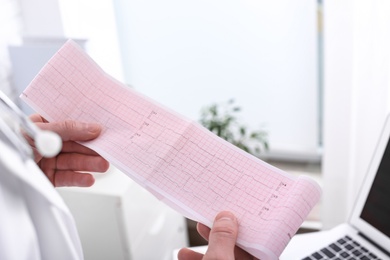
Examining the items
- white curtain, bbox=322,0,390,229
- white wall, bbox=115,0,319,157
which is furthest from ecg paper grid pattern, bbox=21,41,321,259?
white wall, bbox=115,0,319,157

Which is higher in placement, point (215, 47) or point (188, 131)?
point (188, 131)

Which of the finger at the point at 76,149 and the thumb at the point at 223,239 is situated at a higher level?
the finger at the point at 76,149

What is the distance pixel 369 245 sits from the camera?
1.17m

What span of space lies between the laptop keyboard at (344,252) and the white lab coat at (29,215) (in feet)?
2.09

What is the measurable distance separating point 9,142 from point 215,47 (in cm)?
161

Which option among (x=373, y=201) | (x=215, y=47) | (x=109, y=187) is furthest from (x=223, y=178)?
(x=215, y=47)

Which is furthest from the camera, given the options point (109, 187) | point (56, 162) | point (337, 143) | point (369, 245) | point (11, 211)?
point (337, 143)

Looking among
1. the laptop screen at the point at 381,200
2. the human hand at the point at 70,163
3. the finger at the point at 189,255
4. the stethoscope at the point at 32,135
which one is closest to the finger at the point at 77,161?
the human hand at the point at 70,163

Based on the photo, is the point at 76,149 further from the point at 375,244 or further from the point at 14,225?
the point at 375,244

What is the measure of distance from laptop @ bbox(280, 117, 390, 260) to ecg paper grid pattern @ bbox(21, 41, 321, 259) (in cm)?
37

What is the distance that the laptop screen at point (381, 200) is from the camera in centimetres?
115

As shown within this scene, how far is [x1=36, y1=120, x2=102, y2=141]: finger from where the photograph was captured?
91 cm

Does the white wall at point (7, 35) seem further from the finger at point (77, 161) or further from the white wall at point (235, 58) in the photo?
the finger at point (77, 161)

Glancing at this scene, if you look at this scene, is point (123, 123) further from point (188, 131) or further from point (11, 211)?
point (11, 211)
